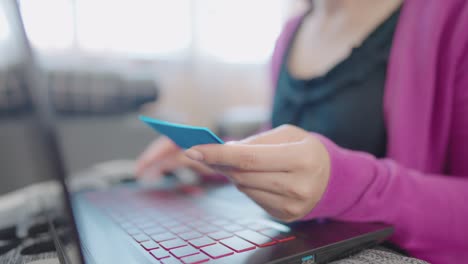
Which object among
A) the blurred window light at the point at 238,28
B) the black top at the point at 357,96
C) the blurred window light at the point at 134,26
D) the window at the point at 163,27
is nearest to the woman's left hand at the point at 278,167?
the black top at the point at 357,96

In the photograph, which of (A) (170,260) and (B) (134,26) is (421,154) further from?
(B) (134,26)

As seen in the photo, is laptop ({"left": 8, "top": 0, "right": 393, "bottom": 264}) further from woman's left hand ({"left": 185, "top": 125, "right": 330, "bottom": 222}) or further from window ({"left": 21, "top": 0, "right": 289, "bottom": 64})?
window ({"left": 21, "top": 0, "right": 289, "bottom": 64})

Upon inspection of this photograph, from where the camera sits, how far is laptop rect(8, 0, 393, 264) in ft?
0.72

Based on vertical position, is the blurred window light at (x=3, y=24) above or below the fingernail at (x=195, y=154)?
above

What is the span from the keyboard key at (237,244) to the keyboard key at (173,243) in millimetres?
39

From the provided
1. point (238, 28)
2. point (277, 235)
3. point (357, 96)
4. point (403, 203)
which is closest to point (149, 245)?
point (277, 235)

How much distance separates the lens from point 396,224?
0.43 meters

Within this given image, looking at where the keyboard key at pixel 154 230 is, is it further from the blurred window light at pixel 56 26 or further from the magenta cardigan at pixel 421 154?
the blurred window light at pixel 56 26

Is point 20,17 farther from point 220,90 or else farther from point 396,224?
point 220,90

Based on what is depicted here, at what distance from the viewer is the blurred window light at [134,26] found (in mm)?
1744

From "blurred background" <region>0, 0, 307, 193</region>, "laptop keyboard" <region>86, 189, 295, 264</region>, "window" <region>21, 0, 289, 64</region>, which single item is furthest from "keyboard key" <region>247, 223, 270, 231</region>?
"window" <region>21, 0, 289, 64</region>

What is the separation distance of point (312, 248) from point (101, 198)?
0.35m

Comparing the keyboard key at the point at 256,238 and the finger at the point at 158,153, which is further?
the finger at the point at 158,153

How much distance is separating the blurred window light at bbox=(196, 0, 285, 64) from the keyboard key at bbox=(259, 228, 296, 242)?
1796 millimetres
